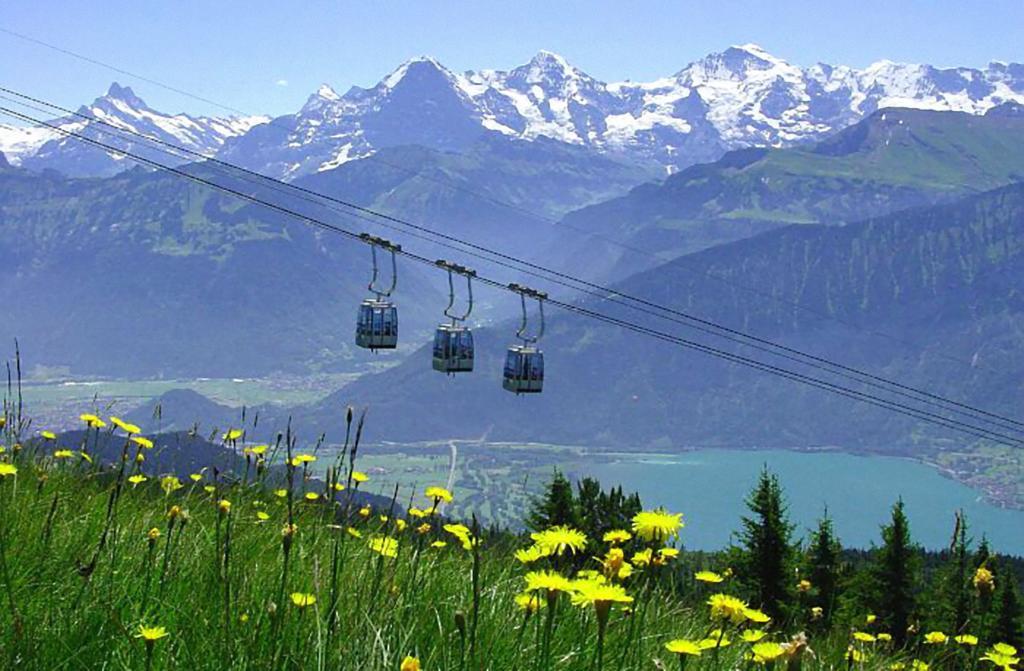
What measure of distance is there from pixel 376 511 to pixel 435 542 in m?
1.82

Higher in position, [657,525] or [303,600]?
[657,525]

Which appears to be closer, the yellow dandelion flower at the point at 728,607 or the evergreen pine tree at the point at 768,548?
the yellow dandelion flower at the point at 728,607

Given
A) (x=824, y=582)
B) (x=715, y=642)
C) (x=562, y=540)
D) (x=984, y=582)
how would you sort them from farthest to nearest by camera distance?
(x=824, y=582), (x=715, y=642), (x=984, y=582), (x=562, y=540)

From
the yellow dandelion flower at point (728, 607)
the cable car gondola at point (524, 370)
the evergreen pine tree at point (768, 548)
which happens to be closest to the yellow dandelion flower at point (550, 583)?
the yellow dandelion flower at point (728, 607)

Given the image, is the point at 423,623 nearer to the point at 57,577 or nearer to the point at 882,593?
the point at 57,577

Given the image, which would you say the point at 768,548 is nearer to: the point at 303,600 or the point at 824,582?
the point at 824,582

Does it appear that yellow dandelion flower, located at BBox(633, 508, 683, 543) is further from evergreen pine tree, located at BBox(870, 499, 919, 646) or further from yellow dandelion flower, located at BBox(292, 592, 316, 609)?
evergreen pine tree, located at BBox(870, 499, 919, 646)

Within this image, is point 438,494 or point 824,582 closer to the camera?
point 438,494

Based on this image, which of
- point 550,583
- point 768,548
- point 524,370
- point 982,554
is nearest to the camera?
point 550,583

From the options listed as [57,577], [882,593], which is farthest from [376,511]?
[882,593]

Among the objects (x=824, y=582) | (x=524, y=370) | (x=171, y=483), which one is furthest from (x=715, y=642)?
(x=524, y=370)

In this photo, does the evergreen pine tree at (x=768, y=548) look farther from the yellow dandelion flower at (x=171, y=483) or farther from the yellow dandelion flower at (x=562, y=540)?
the yellow dandelion flower at (x=562, y=540)

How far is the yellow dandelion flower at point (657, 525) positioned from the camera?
2771mm

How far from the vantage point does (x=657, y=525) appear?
280cm
